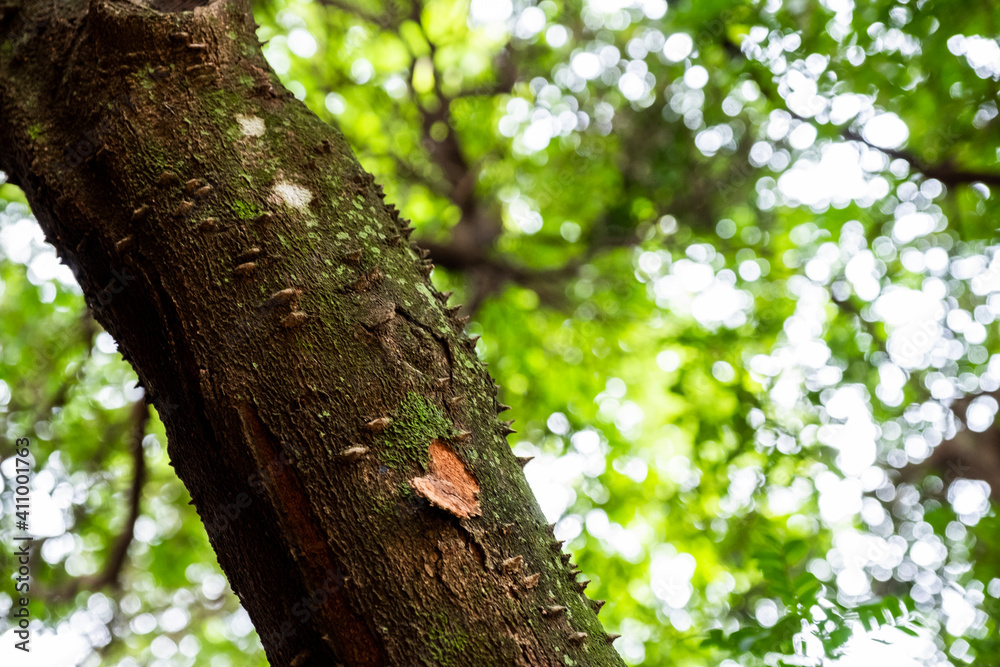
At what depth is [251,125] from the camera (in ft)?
5.83

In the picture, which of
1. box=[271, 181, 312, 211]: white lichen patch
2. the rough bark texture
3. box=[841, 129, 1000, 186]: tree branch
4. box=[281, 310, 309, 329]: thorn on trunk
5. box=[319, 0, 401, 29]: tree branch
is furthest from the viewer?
box=[319, 0, 401, 29]: tree branch

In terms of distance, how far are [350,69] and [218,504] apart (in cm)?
611

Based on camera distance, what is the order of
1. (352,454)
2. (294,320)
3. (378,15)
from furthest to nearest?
(378,15) < (294,320) < (352,454)

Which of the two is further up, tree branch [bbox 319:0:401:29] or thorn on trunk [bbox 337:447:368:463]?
tree branch [bbox 319:0:401:29]

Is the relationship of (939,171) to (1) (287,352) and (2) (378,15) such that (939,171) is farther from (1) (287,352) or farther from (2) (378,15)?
(2) (378,15)

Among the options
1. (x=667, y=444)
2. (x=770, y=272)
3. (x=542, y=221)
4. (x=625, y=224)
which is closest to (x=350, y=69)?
(x=542, y=221)

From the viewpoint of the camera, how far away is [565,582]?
1514mm

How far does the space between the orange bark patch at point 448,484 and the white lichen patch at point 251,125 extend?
39.0 inches

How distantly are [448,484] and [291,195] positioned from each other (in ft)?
2.79

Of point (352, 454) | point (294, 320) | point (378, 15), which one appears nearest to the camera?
point (352, 454)

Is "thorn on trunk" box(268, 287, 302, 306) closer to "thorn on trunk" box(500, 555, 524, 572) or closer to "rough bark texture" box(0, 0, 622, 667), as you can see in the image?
"rough bark texture" box(0, 0, 622, 667)

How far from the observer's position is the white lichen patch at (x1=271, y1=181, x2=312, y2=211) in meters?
1.66

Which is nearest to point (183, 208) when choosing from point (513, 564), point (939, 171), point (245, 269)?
point (245, 269)

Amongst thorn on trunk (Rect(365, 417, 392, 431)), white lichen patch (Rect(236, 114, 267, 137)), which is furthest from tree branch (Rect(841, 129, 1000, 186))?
thorn on trunk (Rect(365, 417, 392, 431))
